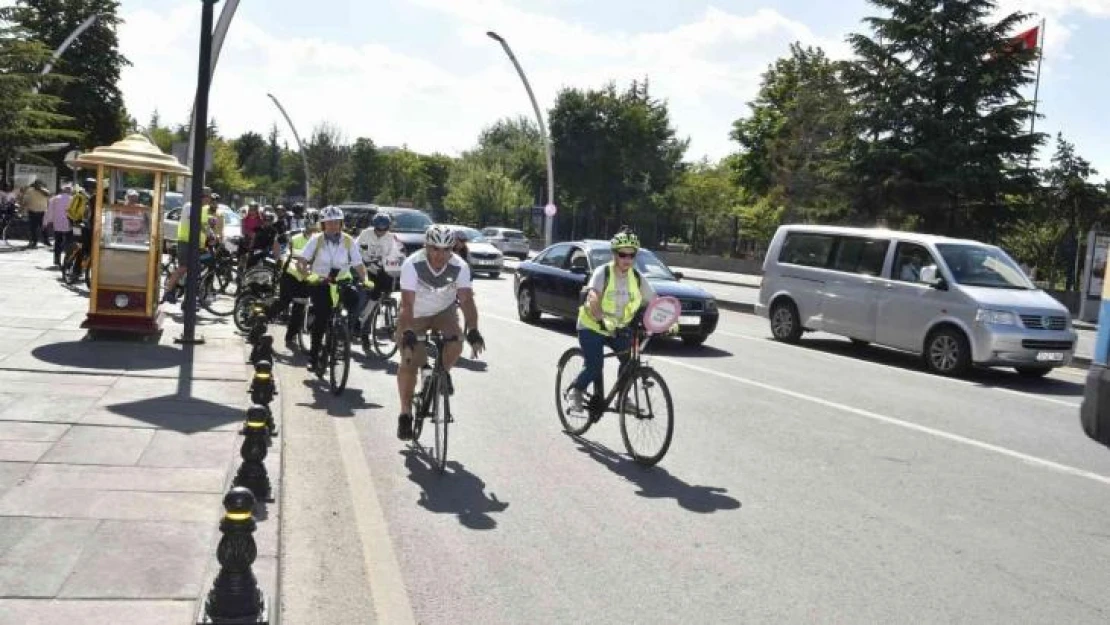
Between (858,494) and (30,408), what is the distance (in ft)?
19.1

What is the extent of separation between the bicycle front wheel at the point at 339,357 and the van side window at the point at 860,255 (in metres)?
8.56

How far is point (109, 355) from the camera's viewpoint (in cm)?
1058

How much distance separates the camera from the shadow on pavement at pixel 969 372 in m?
13.1

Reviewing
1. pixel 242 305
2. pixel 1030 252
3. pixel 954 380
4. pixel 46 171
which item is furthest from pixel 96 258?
pixel 1030 252

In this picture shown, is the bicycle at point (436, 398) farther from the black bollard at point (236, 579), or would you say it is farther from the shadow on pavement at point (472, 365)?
the shadow on pavement at point (472, 365)

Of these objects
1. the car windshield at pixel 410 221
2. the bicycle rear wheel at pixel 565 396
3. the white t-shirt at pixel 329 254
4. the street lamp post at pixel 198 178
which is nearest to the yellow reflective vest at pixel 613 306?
the bicycle rear wheel at pixel 565 396

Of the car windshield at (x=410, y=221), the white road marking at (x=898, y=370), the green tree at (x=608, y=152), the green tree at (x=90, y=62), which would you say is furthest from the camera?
the green tree at (x=608, y=152)

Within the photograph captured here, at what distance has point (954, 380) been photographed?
13414 mm

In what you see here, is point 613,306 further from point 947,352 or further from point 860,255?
point 860,255

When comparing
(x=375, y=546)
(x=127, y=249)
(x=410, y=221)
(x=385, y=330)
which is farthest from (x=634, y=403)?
(x=410, y=221)

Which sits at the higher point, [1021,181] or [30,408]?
[1021,181]

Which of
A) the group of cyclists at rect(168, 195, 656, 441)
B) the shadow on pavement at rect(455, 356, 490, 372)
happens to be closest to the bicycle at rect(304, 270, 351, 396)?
the group of cyclists at rect(168, 195, 656, 441)

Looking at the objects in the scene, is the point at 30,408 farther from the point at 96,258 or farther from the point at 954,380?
the point at 954,380

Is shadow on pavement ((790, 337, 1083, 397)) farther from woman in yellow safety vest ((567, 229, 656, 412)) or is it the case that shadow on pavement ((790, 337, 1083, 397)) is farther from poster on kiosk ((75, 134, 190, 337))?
poster on kiosk ((75, 134, 190, 337))
